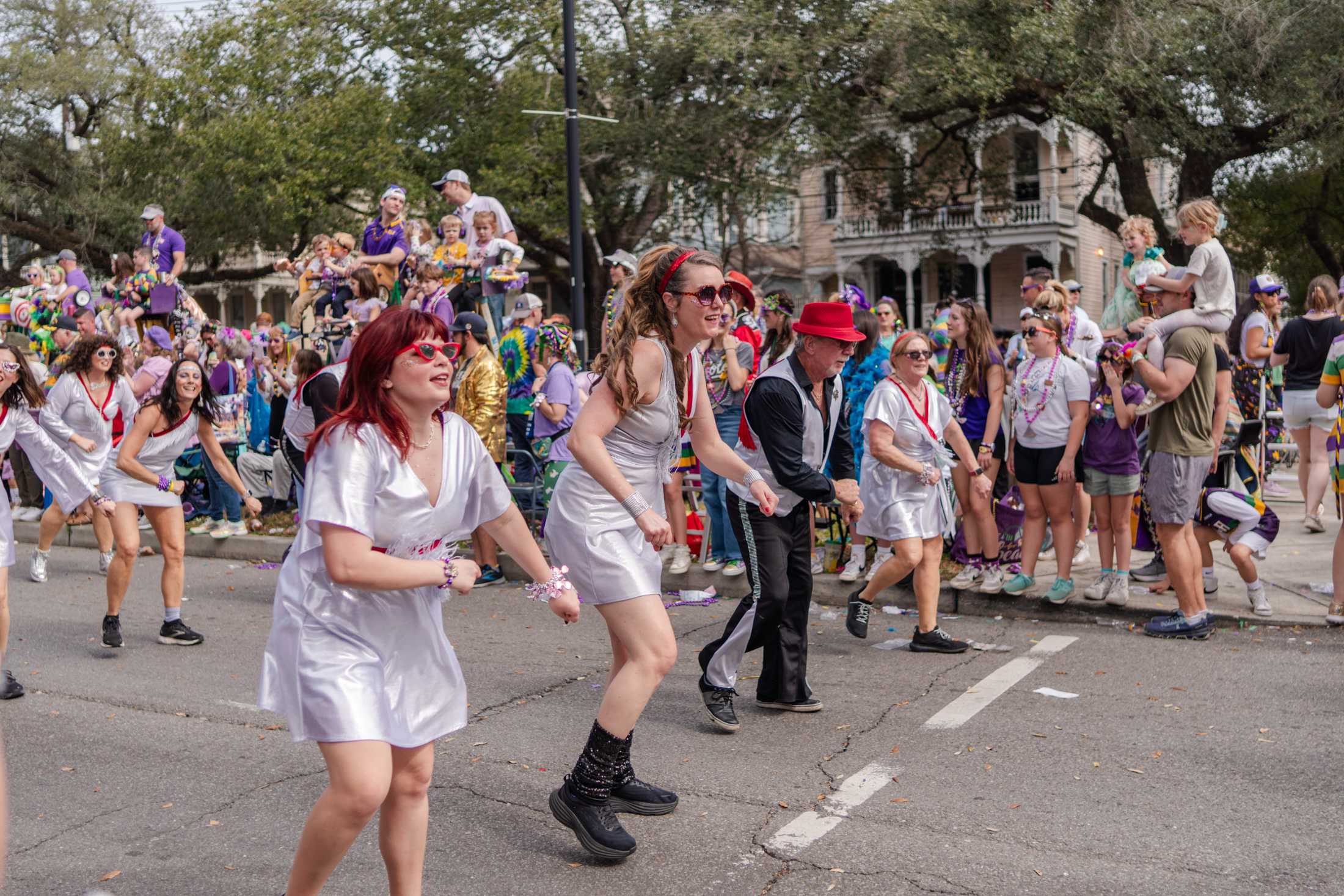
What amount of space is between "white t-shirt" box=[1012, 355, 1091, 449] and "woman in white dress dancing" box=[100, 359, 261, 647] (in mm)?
4884

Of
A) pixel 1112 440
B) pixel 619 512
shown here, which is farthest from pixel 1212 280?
pixel 619 512

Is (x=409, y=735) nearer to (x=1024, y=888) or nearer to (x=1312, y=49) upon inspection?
(x=1024, y=888)

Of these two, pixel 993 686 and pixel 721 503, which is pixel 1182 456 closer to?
pixel 993 686

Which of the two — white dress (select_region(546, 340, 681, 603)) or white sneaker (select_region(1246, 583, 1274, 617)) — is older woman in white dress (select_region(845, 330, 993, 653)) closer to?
white sneaker (select_region(1246, 583, 1274, 617))

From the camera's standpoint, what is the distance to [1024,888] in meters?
4.09

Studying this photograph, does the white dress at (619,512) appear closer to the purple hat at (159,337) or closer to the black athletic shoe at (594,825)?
the black athletic shoe at (594,825)

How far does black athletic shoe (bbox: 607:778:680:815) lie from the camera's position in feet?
15.8

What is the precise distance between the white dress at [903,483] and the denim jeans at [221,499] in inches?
285

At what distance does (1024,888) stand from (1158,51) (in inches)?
653

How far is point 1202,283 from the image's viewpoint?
25.0 ft

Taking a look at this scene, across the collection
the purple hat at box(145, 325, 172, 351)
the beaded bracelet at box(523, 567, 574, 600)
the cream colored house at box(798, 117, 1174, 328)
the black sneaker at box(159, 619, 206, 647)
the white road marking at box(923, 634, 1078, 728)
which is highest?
the cream colored house at box(798, 117, 1174, 328)

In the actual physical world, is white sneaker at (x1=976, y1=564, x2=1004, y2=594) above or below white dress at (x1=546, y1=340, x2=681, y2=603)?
below

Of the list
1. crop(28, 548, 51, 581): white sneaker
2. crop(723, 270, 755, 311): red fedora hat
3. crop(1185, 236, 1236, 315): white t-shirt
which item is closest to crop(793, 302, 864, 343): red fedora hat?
crop(723, 270, 755, 311): red fedora hat

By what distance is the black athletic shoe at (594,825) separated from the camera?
4.37 meters
